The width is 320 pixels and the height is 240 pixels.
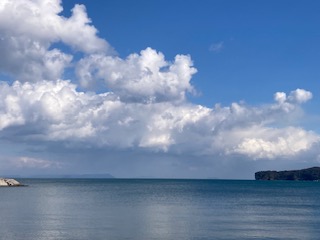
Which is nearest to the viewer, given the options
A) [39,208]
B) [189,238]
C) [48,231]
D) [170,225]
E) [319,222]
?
[189,238]

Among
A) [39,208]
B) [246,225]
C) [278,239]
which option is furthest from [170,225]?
[39,208]

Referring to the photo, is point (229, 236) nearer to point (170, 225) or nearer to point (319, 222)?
point (170, 225)

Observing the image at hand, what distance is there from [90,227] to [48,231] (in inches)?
274

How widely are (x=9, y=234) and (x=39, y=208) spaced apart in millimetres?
44134

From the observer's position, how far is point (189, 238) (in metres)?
65.2

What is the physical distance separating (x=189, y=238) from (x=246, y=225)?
18143 mm

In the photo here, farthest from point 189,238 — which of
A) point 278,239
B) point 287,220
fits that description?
point 287,220

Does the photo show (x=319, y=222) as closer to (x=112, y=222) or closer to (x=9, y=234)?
(x=112, y=222)

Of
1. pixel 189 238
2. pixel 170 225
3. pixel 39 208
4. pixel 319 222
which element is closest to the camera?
pixel 189 238

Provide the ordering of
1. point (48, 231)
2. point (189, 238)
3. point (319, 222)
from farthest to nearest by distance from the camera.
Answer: point (319, 222) → point (48, 231) → point (189, 238)

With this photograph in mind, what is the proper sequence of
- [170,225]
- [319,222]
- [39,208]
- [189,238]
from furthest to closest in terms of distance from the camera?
[39,208] → [319,222] → [170,225] → [189,238]

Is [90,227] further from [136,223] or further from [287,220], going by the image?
[287,220]

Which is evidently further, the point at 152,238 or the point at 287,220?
the point at 287,220

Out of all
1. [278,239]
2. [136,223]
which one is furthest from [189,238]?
[136,223]
